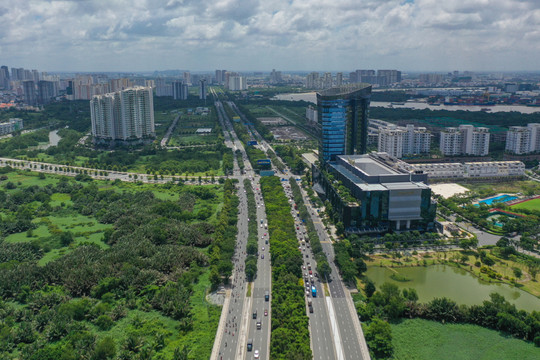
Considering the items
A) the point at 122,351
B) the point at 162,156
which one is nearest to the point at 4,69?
the point at 162,156

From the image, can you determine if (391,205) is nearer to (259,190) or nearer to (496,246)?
(496,246)

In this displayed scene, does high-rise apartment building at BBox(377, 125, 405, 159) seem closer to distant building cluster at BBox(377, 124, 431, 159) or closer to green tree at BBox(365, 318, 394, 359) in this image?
distant building cluster at BBox(377, 124, 431, 159)

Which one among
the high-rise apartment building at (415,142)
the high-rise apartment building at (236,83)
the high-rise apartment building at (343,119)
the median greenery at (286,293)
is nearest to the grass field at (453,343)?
the median greenery at (286,293)

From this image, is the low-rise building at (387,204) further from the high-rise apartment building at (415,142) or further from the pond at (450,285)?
the high-rise apartment building at (415,142)

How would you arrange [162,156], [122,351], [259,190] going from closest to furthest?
[122,351]
[259,190]
[162,156]

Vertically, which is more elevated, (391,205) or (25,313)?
(391,205)
